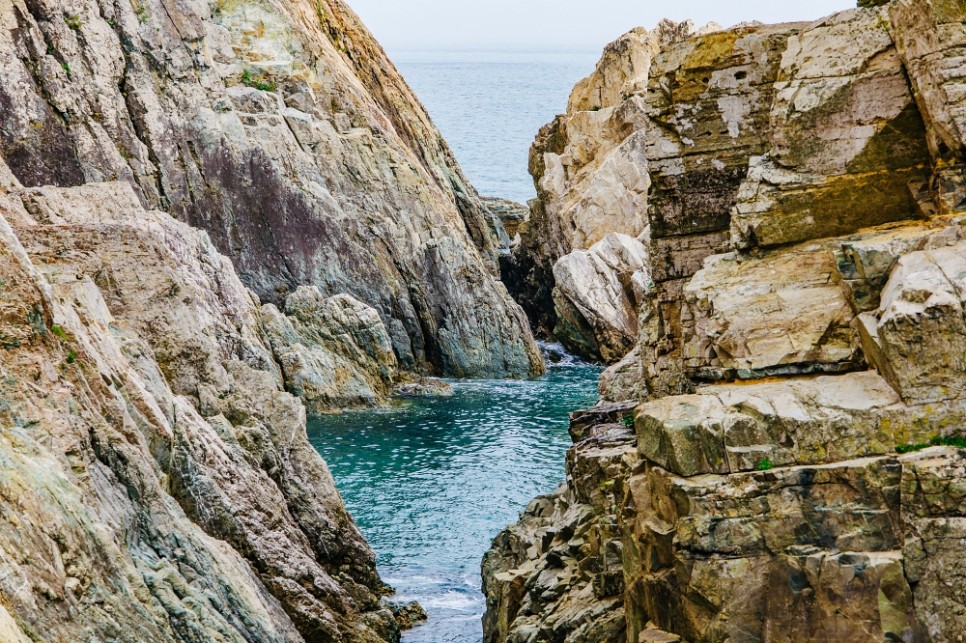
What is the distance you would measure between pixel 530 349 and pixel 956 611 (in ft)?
200

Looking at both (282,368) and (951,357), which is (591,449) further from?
(282,368)

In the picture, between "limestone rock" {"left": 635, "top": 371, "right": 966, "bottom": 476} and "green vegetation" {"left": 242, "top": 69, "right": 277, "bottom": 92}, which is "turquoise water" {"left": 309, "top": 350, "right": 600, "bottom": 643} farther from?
"green vegetation" {"left": 242, "top": 69, "right": 277, "bottom": 92}

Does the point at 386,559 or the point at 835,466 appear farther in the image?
the point at 386,559

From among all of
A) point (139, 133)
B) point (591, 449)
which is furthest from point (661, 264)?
point (139, 133)

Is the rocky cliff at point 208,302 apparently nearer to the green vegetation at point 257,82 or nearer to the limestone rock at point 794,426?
the green vegetation at point 257,82

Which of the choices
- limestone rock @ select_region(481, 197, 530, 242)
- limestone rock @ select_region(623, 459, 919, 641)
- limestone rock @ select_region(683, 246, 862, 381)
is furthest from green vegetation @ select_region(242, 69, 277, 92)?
limestone rock @ select_region(623, 459, 919, 641)

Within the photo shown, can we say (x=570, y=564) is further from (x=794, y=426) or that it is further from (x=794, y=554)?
(x=794, y=426)

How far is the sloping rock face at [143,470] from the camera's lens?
1792cm

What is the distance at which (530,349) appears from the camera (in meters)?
79.6

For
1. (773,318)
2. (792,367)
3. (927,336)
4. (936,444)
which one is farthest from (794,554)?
(773,318)

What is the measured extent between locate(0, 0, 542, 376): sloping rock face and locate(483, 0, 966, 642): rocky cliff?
145 feet

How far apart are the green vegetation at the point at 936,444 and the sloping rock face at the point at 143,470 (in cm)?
1284

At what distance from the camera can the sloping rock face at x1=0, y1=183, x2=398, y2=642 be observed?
1792 cm

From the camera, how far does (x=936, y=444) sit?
19.6m
